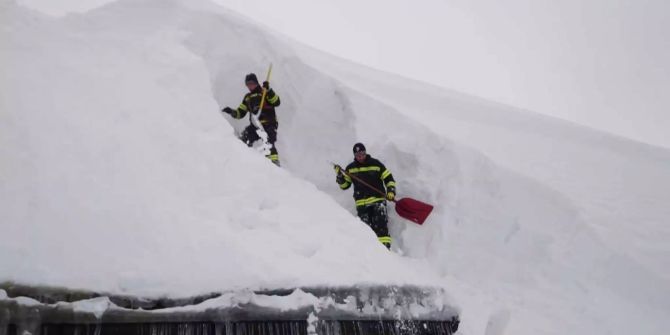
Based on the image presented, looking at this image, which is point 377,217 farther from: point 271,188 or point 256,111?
point 256,111

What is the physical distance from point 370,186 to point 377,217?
49 centimetres

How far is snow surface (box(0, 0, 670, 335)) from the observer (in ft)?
12.0

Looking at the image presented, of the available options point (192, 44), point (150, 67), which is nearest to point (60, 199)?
point (150, 67)

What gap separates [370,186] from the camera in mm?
6938

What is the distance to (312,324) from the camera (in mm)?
3967

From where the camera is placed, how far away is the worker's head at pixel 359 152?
6.98 metres

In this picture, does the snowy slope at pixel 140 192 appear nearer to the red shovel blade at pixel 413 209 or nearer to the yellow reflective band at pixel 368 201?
the red shovel blade at pixel 413 209

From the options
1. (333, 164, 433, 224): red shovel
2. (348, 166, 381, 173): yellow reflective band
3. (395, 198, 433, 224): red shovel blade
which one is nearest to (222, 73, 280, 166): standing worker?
(348, 166, 381, 173): yellow reflective band

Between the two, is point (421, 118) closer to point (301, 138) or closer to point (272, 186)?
point (301, 138)

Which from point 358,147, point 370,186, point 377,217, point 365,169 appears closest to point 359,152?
point 358,147

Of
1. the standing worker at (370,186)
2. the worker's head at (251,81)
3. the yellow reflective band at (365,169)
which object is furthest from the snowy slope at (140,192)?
the yellow reflective band at (365,169)

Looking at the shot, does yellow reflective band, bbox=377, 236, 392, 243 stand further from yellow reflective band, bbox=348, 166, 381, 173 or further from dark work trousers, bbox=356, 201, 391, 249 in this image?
yellow reflective band, bbox=348, 166, 381, 173

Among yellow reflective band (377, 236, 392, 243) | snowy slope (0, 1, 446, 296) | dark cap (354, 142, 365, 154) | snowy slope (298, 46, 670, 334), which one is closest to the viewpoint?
snowy slope (0, 1, 446, 296)

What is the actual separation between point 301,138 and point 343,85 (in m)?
1.31
